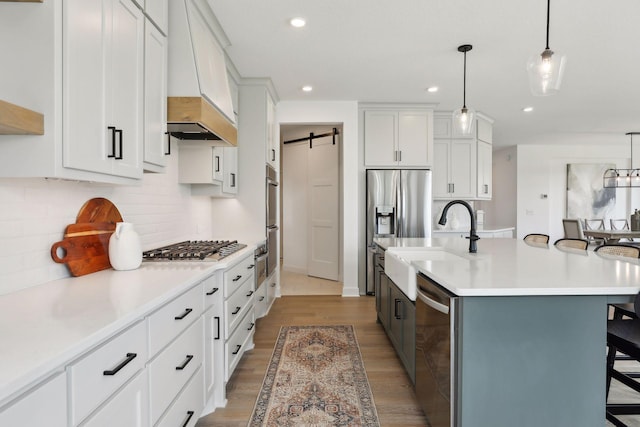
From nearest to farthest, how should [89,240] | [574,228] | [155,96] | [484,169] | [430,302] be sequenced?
[430,302]
[89,240]
[155,96]
[484,169]
[574,228]

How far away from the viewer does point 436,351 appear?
62.0 inches

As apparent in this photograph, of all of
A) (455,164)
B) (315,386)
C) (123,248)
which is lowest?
(315,386)

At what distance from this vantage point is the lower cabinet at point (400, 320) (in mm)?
2105

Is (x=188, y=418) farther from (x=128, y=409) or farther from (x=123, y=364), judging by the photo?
(x=123, y=364)

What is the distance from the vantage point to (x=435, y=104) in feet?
16.1

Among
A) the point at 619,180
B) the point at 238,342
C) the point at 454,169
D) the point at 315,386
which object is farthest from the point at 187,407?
the point at 619,180

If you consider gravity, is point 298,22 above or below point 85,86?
above

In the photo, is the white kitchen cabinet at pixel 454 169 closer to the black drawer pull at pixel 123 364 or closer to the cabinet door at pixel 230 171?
the cabinet door at pixel 230 171

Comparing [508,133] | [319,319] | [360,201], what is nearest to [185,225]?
[319,319]

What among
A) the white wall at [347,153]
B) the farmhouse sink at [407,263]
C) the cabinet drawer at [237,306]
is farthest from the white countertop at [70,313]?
the white wall at [347,153]

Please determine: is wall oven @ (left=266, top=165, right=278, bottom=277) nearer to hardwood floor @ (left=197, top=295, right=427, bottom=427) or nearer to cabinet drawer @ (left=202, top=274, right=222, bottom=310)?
hardwood floor @ (left=197, top=295, right=427, bottom=427)

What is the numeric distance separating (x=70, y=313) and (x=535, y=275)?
182 cm

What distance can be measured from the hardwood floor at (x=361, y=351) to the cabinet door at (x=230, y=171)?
1.42 meters

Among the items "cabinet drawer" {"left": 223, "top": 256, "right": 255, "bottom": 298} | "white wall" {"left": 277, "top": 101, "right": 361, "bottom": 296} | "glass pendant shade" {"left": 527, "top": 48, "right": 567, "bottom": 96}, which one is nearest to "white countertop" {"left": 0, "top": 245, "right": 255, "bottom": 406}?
"cabinet drawer" {"left": 223, "top": 256, "right": 255, "bottom": 298}
